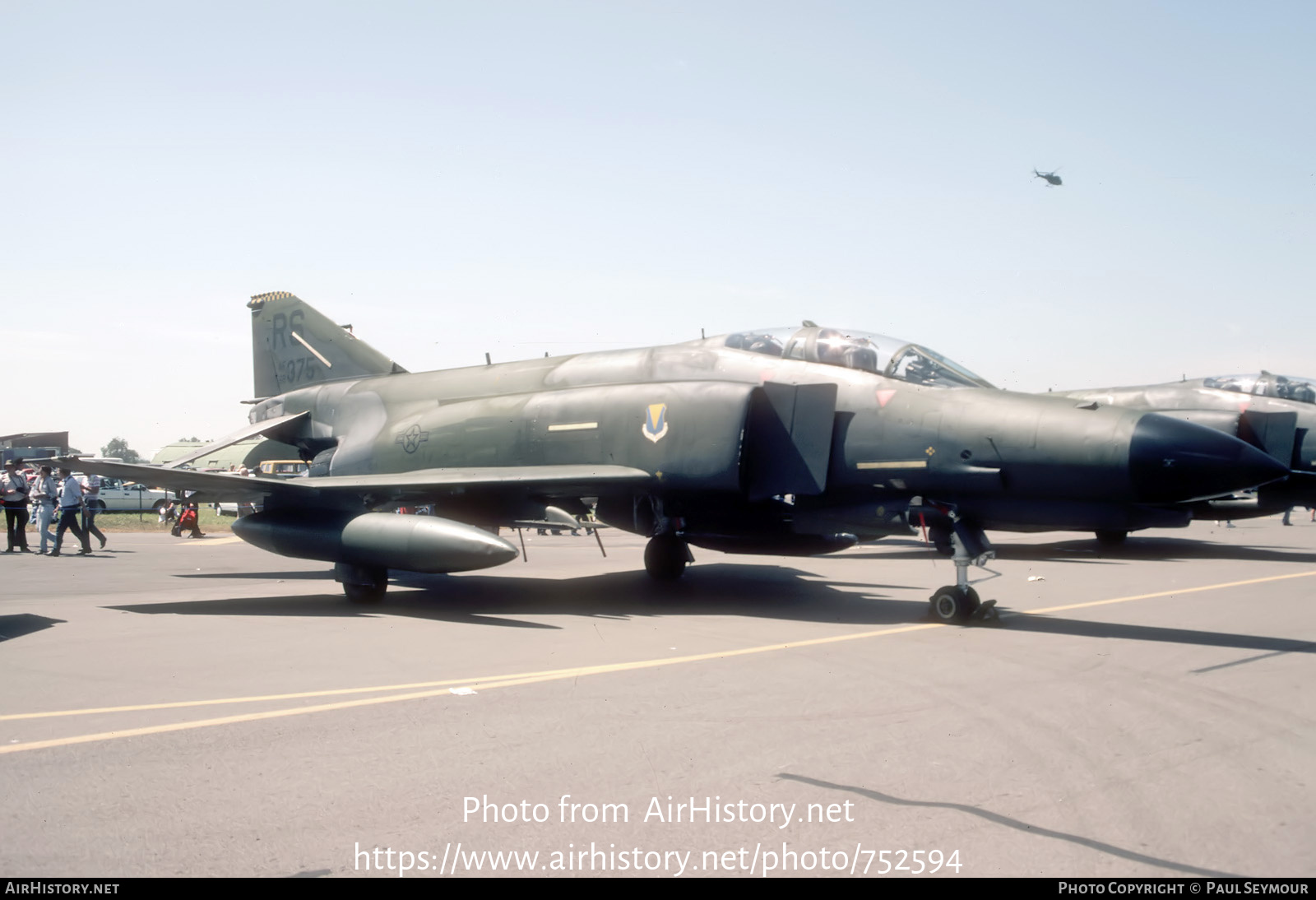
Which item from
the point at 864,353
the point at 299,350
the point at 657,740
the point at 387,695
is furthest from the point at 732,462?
the point at 299,350

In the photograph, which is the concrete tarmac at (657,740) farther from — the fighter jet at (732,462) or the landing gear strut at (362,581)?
the fighter jet at (732,462)

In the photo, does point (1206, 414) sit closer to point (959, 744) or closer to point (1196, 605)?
point (1196, 605)

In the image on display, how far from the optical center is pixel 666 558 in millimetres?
12578

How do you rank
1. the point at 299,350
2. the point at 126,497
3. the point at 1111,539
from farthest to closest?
the point at 126,497 → the point at 1111,539 → the point at 299,350

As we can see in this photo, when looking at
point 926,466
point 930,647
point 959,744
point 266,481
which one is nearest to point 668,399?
point 926,466

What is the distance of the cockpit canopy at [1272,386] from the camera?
1766cm

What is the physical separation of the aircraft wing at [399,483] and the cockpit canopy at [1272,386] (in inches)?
538

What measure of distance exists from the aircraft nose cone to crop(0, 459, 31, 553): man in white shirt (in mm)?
18231

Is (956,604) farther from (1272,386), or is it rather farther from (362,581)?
(1272,386)

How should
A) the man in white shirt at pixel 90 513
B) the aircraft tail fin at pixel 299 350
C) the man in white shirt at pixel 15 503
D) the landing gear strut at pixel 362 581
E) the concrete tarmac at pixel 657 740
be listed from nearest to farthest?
the concrete tarmac at pixel 657 740 < the landing gear strut at pixel 362 581 < the aircraft tail fin at pixel 299 350 < the man in white shirt at pixel 15 503 < the man in white shirt at pixel 90 513

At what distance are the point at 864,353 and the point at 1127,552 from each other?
1104 centimetres

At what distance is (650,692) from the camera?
6074 millimetres

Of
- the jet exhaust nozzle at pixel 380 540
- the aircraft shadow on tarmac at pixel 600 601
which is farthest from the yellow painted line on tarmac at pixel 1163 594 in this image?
the jet exhaust nozzle at pixel 380 540

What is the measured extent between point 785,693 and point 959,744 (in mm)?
1369
